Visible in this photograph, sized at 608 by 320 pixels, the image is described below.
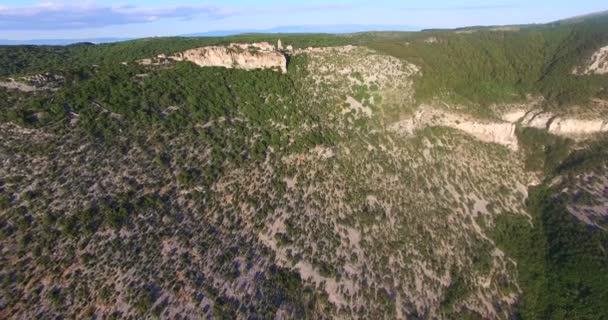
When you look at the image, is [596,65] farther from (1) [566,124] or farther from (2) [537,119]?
(2) [537,119]

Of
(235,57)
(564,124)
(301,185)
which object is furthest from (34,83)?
(564,124)

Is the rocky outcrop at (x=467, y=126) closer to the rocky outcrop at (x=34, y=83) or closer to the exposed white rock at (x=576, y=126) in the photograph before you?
the exposed white rock at (x=576, y=126)

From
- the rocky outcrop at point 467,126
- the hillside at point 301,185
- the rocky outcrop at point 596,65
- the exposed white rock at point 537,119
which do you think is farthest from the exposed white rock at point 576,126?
the rocky outcrop at point 596,65

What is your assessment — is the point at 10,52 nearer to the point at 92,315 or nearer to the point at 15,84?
the point at 15,84

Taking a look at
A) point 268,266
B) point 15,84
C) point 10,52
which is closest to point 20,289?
point 268,266

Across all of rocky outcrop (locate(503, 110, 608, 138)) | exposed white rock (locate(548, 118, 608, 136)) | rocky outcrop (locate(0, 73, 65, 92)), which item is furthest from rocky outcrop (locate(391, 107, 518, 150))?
rocky outcrop (locate(0, 73, 65, 92))

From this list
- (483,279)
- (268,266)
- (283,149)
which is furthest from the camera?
(283,149)
